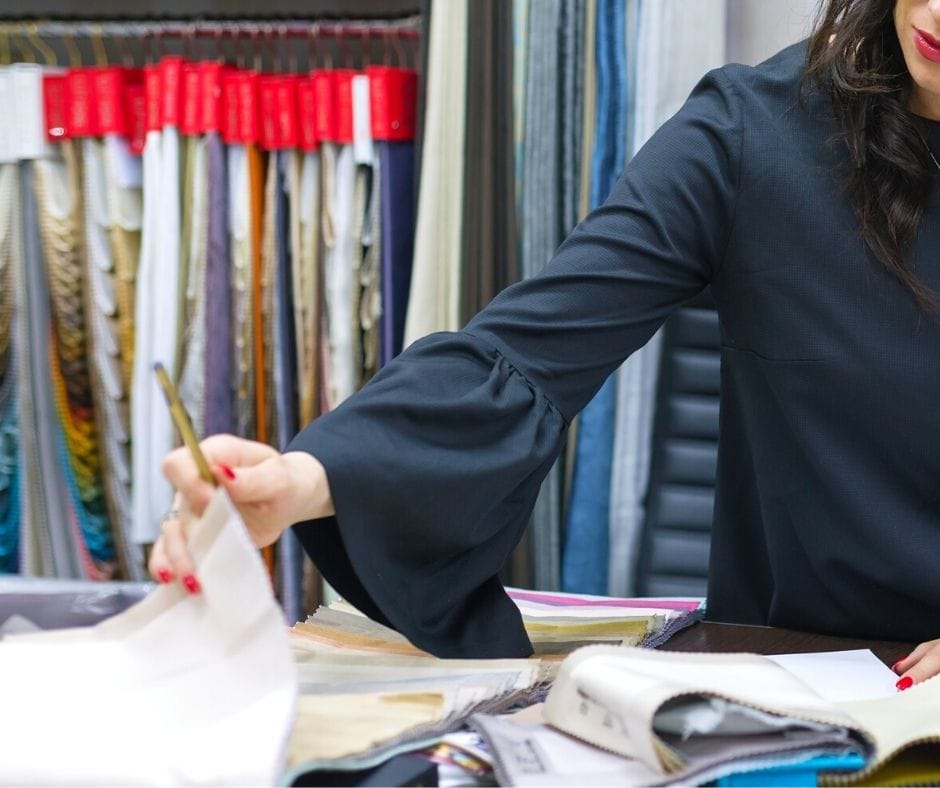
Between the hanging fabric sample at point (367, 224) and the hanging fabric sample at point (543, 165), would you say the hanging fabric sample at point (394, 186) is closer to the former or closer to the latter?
the hanging fabric sample at point (367, 224)

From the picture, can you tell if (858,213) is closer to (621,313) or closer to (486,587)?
(621,313)

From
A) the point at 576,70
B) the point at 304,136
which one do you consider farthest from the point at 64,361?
the point at 576,70

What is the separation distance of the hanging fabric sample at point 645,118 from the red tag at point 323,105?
1.70 feet

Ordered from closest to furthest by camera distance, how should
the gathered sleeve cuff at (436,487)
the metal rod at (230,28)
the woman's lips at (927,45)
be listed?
the gathered sleeve cuff at (436,487), the woman's lips at (927,45), the metal rod at (230,28)

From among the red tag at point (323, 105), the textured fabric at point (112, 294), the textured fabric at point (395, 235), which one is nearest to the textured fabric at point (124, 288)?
the textured fabric at point (112, 294)

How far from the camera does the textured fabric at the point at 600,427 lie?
1887 mm

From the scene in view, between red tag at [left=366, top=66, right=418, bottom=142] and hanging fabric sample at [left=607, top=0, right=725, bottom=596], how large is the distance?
0.41 meters

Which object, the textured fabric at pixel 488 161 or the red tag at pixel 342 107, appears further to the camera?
the red tag at pixel 342 107

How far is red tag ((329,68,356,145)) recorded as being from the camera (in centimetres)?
206

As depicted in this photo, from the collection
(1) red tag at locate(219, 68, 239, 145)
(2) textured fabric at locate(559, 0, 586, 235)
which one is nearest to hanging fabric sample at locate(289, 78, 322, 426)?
(1) red tag at locate(219, 68, 239, 145)

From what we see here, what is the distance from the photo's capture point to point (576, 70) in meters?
1.90

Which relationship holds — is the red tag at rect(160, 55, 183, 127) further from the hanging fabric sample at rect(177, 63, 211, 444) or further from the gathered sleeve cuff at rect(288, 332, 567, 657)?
the gathered sleeve cuff at rect(288, 332, 567, 657)

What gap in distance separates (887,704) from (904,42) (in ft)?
1.73

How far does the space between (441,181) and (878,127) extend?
1055mm
